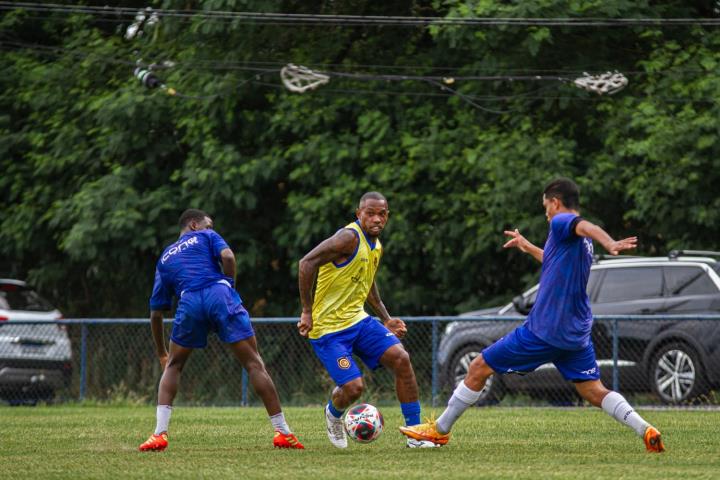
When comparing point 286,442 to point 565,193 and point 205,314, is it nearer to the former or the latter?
point 205,314

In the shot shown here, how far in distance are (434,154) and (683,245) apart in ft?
13.1

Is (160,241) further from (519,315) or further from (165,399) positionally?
(165,399)

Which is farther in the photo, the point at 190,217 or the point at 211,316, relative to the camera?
the point at 190,217

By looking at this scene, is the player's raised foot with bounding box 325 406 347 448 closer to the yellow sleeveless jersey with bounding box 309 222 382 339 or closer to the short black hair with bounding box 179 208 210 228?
the yellow sleeveless jersey with bounding box 309 222 382 339

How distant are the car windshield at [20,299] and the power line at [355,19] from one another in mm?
5303

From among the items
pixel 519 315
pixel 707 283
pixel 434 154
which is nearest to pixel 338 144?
pixel 434 154

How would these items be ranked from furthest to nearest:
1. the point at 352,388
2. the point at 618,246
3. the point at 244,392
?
the point at 244,392 < the point at 352,388 < the point at 618,246

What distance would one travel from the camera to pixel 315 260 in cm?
1017

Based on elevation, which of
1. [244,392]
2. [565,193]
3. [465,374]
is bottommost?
[244,392]

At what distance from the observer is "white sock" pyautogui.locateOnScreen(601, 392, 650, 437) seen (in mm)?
9328

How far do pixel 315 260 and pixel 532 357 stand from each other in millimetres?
1790

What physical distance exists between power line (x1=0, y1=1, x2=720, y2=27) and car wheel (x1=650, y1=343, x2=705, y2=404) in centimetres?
583

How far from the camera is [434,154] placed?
2106 cm

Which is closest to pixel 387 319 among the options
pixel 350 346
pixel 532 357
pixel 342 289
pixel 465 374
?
pixel 350 346
